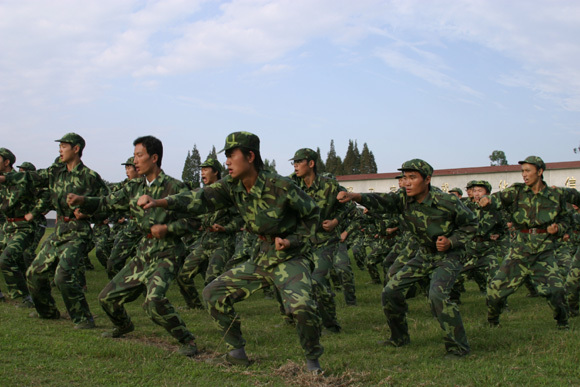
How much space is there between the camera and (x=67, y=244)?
25.7 ft

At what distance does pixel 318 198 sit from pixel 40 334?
162 inches

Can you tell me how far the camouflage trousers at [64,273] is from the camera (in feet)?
24.9

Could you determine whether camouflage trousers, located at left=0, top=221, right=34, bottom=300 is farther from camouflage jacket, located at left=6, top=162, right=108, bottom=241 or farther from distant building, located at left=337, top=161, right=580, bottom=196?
distant building, located at left=337, top=161, right=580, bottom=196

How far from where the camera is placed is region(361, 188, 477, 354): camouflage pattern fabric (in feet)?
21.6

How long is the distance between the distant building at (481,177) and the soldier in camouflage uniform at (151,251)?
26808 mm

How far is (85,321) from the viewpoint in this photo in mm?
7699

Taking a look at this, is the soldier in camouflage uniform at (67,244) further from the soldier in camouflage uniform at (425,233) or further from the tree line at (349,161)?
the tree line at (349,161)

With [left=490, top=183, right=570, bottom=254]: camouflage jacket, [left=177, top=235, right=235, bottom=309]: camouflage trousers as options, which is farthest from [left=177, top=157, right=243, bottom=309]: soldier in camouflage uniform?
[left=490, top=183, right=570, bottom=254]: camouflage jacket

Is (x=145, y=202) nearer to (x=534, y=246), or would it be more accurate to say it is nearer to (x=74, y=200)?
(x=74, y=200)

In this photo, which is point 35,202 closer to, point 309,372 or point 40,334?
point 40,334

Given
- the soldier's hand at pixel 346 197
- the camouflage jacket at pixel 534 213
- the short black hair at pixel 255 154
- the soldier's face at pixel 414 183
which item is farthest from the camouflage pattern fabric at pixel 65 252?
the camouflage jacket at pixel 534 213

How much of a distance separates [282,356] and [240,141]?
2.44 m

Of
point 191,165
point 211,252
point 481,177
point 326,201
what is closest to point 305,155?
point 326,201

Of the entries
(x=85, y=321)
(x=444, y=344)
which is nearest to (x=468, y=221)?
(x=444, y=344)
